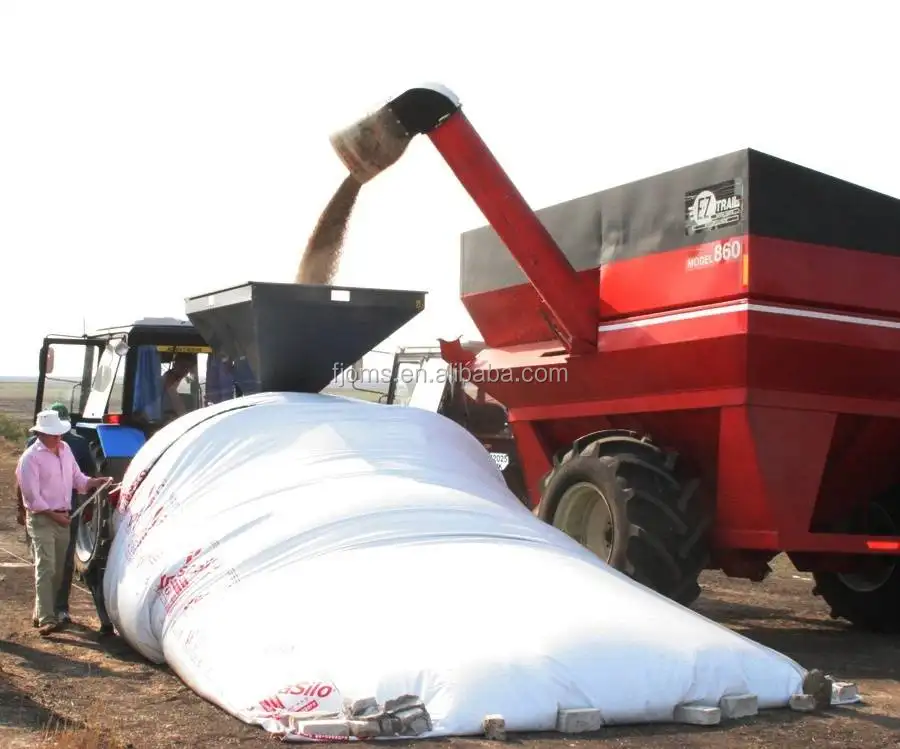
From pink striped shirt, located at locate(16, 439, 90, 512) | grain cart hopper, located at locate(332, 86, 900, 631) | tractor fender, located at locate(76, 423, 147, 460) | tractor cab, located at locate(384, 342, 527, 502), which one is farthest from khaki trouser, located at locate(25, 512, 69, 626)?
tractor cab, located at locate(384, 342, 527, 502)

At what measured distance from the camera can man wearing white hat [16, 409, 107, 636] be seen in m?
7.77

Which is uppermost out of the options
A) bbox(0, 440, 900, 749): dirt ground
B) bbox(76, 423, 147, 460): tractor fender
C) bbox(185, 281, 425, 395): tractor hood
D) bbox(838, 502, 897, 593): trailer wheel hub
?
bbox(185, 281, 425, 395): tractor hood

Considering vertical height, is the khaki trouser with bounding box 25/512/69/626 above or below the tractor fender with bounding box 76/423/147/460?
below

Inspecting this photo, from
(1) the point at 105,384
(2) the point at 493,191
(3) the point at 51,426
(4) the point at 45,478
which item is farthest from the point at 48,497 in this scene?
(2) the point at 493,191

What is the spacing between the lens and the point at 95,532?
8.91 m

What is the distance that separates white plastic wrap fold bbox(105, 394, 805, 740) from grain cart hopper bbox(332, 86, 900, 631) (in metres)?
1.15

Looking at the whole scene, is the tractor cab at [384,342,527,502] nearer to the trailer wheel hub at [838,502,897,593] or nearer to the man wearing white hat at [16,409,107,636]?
the trailer wheel hub at [838,502,897,593]

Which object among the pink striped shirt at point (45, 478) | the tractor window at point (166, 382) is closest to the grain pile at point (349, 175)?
the pink striped shirt at point (45, 478)

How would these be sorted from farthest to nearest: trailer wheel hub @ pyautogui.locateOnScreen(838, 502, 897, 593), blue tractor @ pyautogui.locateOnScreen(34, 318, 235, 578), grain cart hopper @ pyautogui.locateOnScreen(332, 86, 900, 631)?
blue tractor @ pyautogui.locateOnScreen(34, 318, 235, 578) → trailer wheel hub @ pyautogui.locateOnScreen(838, 502, 897, 593) → grain cart hopper @ pyautogui.locateOnScreen(332, 86, 900, 631)

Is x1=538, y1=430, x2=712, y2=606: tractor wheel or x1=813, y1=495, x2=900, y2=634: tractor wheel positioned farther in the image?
x1=813, y1=495, x2=900, y2=634: tractor wheel

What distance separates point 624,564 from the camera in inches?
277

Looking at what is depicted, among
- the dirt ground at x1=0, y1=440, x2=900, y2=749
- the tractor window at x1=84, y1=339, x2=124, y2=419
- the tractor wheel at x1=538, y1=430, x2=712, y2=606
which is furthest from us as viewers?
the tractor window at x1=84, y1=339, x2=124, y2=419

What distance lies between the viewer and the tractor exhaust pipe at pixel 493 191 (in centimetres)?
770

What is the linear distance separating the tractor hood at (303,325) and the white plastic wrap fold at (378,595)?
84 cm
